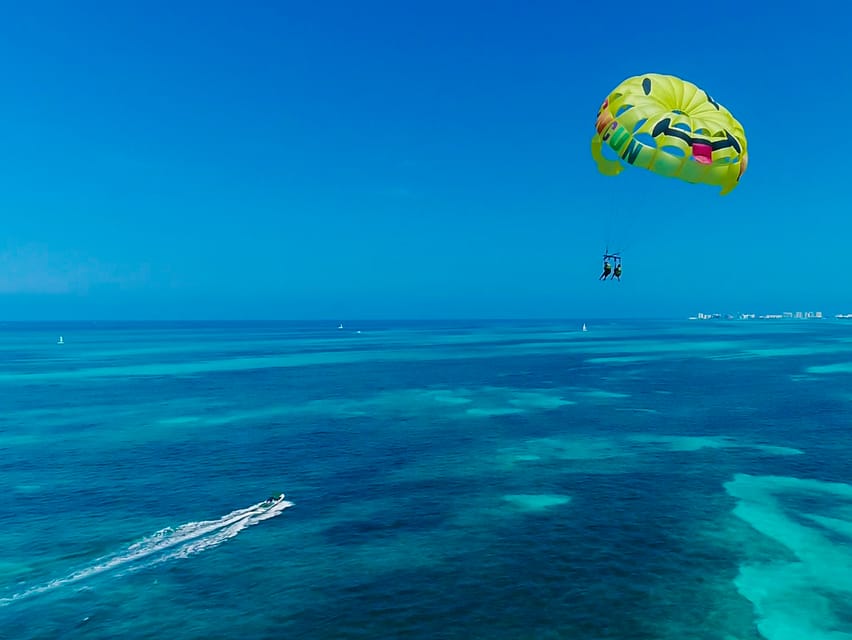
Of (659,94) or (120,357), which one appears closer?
(659,94)

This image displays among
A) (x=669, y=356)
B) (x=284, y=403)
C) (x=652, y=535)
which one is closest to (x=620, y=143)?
(x=652, y=535)

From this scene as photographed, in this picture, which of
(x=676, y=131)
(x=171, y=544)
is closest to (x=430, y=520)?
(x=171, y=544)

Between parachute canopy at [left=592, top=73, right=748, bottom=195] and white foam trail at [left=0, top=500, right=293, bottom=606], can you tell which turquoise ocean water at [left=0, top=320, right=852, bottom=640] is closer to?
white foam trail at [left=0, top=500, right=293, bottom=606]

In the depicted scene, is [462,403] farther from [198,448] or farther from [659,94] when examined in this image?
[659,94]

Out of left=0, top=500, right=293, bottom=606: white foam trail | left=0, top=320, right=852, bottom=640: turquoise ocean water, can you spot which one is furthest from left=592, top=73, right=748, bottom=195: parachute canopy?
left=0, top=500, right=293, bottom=606: white foam trail

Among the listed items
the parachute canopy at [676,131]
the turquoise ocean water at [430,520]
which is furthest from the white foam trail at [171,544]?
the parachute canopy at [676,131]

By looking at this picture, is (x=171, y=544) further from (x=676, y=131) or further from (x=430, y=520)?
(x=676, y=131)
